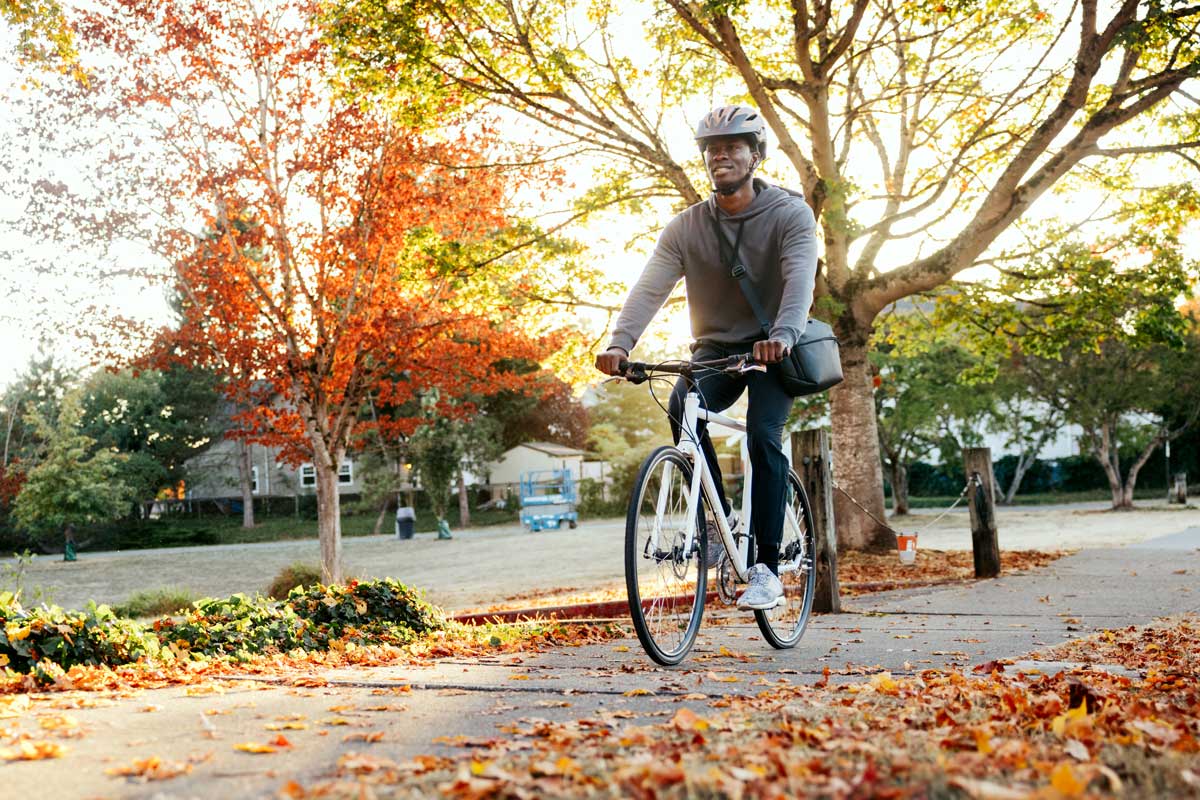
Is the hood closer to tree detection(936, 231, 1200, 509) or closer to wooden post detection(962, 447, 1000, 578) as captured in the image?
wooden post detection(962, 447, 1000, 578)

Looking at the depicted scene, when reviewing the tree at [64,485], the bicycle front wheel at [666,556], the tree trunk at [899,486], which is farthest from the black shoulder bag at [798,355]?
the tree at [64,485]

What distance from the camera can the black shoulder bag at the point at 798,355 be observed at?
16.1ft

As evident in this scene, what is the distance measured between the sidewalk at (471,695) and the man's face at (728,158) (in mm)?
2206

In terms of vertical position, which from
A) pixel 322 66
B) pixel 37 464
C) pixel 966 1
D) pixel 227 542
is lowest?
pixel 227 542

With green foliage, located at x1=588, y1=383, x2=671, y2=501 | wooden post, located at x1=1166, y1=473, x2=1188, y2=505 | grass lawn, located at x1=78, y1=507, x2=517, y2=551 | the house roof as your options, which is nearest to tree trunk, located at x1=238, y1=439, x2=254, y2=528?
grass lawn, located at x1=78, y1=507, x2=517, y2=551

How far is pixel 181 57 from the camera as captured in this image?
13.1m

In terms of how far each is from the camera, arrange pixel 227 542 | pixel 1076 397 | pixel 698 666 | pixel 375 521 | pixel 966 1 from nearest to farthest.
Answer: pixel 698 666
pixel 966 1
pixel 1076 397
pixel 227 542
pixel 375 521

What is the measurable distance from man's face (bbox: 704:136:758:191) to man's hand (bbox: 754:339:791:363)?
2.89ft

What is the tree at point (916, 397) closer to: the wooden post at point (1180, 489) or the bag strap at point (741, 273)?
the wooden post at point (1180, 489)

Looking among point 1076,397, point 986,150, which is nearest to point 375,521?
point 1076,397

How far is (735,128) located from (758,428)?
4.48 feet

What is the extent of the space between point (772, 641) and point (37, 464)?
35.9m

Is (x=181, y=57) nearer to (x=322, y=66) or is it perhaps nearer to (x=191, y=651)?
(x=322, y=66)

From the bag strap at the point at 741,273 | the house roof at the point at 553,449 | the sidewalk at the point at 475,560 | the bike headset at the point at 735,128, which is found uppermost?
the house roof at the point at 553,449
